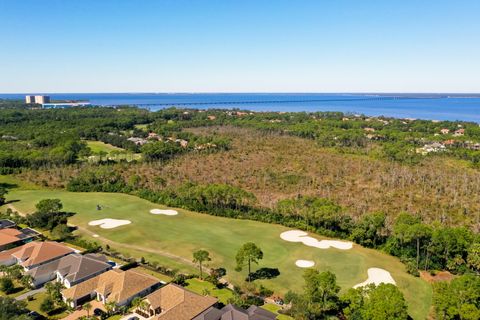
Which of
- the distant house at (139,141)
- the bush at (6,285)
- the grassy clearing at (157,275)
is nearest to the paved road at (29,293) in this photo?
the bush at (6,285)

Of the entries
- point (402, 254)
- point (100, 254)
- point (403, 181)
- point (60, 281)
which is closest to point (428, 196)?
point (403, 181)

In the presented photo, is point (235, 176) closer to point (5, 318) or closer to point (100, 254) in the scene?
point (100, 254)

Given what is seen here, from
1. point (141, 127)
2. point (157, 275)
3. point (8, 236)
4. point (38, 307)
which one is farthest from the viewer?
point (141, 127)

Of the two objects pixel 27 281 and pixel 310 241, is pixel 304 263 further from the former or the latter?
pixel 27 281

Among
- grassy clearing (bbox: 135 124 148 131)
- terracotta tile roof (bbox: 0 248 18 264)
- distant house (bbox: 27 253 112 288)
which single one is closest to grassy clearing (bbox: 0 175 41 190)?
terracotta tile roof (bbox: 0 248 18 264)

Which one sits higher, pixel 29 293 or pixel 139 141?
pixel 139 141

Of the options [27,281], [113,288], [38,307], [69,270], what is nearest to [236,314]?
[113,288]

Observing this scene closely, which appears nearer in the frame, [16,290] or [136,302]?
[136,302]
